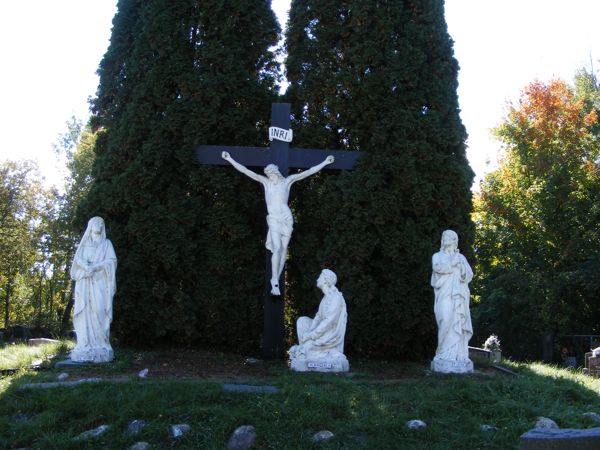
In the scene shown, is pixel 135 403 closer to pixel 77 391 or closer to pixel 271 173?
pixel 77 391

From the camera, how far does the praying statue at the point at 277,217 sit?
379 inches

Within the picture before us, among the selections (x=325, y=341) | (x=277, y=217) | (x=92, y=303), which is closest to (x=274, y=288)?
(x=277, y=217)

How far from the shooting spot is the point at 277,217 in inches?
380

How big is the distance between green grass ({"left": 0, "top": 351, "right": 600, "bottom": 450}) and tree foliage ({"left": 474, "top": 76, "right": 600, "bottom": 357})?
9305 mm

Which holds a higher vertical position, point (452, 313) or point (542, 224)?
point (542, 224)

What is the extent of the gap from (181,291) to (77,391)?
4415mm

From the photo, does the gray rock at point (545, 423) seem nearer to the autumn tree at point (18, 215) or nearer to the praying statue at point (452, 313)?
the praying statue at point (452, 313)

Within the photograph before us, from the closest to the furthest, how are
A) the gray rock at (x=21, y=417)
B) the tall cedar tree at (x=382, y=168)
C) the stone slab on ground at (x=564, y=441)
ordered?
the stone slab on ground at (x=564, y=441) < the gray rock at (x=21, y=417) < the tall cedar tree at (x=382, y=168)

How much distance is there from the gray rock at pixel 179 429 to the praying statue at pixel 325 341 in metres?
2.78

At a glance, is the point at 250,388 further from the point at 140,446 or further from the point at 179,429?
the point at 140,446

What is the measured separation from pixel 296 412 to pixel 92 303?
3.83m

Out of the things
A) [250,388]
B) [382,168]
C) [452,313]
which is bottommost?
[250,388]

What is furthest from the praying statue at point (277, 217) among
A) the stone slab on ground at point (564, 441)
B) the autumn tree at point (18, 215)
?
the autumn tree at point (18, 215)

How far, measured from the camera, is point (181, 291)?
10.8 metres
